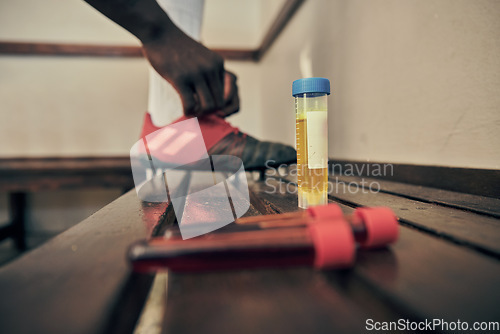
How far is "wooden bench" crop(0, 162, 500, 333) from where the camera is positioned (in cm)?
19

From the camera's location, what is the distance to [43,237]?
88.2 inches

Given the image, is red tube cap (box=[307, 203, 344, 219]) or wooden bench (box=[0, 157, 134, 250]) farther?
wooden bench (box=[0, 157, 134, 250])

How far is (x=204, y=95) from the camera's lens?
66 cm

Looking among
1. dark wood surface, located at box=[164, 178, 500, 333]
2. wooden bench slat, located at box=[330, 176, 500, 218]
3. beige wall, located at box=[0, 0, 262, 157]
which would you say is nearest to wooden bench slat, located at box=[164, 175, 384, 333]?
dark wood surface, located at box=[164, 178, 500, 333]

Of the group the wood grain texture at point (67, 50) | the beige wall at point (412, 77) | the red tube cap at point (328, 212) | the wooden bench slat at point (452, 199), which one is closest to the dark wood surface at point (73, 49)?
the wood grain texture at point (67, 50)

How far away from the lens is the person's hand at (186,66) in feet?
2.03

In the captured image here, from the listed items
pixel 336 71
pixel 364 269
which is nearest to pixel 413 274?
pixel 364 269

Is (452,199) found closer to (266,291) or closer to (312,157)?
(312,157)

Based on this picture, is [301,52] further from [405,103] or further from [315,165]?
[315,165]

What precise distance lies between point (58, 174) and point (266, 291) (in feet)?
6.84

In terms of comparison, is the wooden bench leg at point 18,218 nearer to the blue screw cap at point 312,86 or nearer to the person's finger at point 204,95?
the person's finger at point 204,95

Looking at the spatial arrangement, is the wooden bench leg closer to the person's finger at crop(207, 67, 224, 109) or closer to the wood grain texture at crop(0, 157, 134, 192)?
the wood grain texture at crop(0, 157, 134, 192)

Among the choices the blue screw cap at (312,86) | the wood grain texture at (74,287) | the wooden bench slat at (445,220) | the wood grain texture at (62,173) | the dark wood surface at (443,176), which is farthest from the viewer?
the wood grain texture at (62,173)

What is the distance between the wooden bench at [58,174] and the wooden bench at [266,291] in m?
1.80
